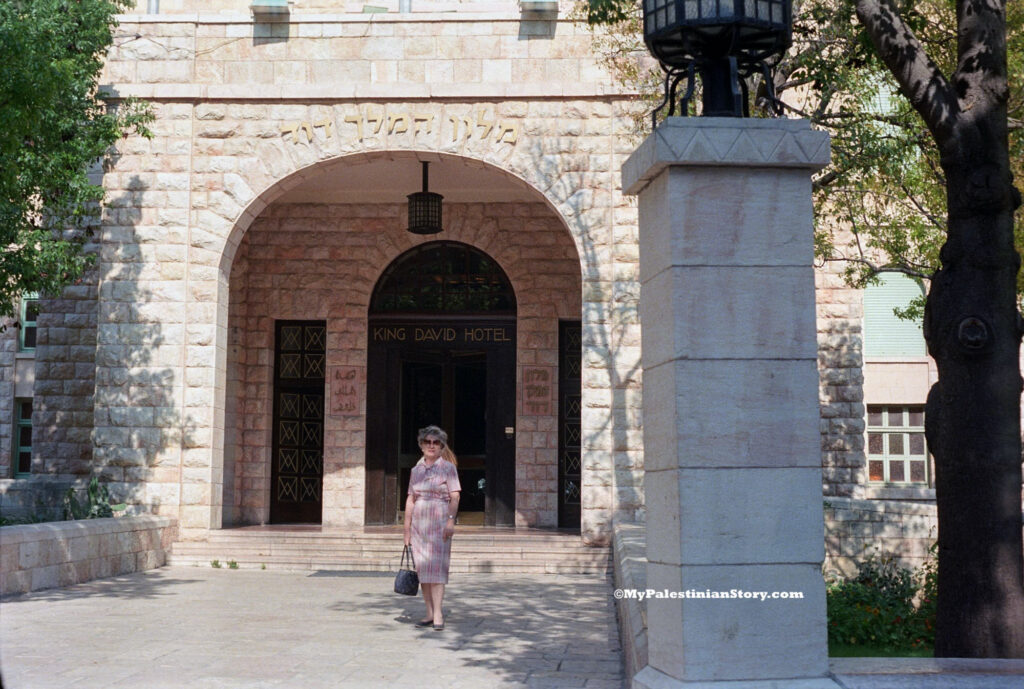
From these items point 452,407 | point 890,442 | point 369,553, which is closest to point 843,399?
point 890,442

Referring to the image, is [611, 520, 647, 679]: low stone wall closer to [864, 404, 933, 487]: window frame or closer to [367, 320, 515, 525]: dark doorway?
[367, 320, 515, 525]: dark doorway

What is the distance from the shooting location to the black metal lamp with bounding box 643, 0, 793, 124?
4.36 m

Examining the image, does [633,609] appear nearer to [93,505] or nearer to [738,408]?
[738,408]

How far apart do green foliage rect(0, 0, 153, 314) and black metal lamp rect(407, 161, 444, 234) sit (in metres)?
3.60

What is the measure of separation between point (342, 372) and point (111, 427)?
386cm

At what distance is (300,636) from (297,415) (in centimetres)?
906

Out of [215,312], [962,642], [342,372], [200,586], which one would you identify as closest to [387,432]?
[342,372]

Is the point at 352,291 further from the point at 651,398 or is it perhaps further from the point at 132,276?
the point at 651,398

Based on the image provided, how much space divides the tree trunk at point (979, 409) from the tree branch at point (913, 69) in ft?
0.43

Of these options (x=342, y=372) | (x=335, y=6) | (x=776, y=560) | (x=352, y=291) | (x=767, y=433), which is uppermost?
(x=335, y=6)

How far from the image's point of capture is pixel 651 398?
173 inches

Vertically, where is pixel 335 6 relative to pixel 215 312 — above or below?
above

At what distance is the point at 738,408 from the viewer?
4121 mm

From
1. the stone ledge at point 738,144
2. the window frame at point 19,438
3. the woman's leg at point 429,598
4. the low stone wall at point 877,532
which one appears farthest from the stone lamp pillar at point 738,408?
the window frame at point 19,438
